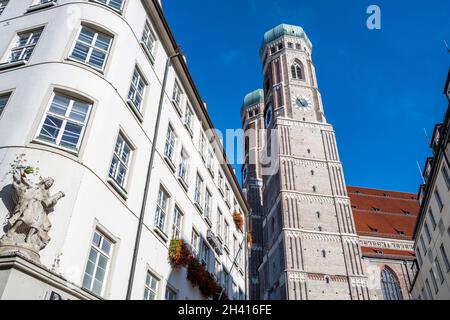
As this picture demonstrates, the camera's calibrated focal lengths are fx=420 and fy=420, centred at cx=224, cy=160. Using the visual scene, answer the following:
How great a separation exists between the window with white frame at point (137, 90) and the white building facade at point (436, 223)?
16605 millimetres

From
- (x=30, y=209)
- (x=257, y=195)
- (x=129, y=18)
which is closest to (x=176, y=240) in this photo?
(x=30, y=209)

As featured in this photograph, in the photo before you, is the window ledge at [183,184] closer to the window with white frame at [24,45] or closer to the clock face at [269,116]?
the window with white frame at [24,45]

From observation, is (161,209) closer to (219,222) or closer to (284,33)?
(219,222)

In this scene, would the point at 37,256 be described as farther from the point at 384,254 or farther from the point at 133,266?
the point at 384,254

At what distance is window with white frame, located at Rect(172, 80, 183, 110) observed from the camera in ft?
53.3

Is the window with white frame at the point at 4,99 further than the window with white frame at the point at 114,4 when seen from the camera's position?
No

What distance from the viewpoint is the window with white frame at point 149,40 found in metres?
14.2

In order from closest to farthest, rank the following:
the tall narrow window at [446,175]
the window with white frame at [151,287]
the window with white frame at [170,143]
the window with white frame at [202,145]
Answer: the window with white frame at [151,287] < the window with white frame at [170,143] < the window with white frame at [202,145] < the tall narrow window at [446,175]

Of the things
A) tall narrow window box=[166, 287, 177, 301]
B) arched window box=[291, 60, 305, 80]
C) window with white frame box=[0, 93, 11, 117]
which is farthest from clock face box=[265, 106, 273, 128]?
window with white frame box=[0, 93, 11, 117]

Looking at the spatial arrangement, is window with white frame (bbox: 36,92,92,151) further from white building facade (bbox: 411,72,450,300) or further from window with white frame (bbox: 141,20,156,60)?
white building facade (bbox: 411,72,450,300)

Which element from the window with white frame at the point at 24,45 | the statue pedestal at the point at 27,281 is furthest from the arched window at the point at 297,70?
the statue pedestal at the point at 27,281

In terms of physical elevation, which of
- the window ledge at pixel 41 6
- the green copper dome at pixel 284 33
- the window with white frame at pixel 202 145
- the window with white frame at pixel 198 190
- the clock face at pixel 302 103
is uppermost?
the green copper dome at pixel 284 33

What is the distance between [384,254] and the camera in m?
54.0
